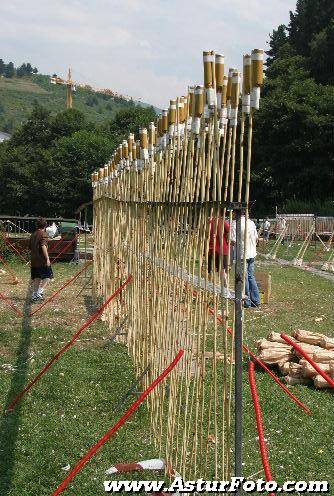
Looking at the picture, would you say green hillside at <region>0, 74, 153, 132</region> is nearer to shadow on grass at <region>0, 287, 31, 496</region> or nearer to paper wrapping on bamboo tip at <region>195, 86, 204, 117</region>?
shadow on grass at <region>0, 287, 31, 496</region>

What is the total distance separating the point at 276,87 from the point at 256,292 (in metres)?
32.4

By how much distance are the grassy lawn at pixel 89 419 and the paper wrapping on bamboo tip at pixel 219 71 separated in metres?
2.81

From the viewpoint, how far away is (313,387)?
7.02m

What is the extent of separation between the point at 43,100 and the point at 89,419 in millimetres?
163115

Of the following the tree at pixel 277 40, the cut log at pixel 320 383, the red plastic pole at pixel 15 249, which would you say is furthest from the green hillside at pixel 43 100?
the cut log at pixel 320 383

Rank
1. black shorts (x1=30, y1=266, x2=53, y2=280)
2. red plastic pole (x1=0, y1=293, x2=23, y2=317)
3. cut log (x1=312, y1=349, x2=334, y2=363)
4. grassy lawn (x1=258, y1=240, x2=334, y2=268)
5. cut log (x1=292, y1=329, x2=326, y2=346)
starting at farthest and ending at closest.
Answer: grassy lawn (x1=258, y1=240, x2=334, y2=268)
black shorts (x1=30, y1=266, x2=53, y2=280)
red plastic pole (x1=0, y1=293, x2=23, y2=317)
cut log (x1=292, y1=329, x2=326, y2=346)
cut log (x1=312, y1=349, x2=334, y2=363)

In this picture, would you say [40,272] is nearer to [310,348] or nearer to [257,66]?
[310,348]

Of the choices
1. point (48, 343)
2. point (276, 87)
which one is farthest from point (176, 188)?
point (276, 87)

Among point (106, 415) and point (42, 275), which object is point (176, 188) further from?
point (42, 275)

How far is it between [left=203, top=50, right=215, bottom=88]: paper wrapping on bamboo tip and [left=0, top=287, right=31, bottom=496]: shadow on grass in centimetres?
318

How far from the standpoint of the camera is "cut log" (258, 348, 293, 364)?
748 cm

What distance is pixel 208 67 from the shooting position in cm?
378

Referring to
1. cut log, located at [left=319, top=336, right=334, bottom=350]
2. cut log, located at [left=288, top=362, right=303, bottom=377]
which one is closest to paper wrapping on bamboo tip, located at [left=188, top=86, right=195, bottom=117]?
cut log, located at [left=288, top=362, right=303, bottom=377]

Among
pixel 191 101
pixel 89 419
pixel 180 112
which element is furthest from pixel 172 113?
pixel 89 419
